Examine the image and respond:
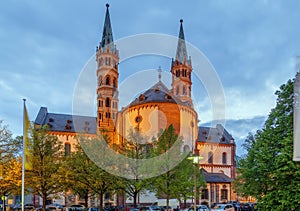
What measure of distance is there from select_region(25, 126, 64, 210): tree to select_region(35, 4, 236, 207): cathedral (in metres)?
24.0

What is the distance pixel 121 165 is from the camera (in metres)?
32.8

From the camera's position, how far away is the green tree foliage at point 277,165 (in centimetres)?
2036

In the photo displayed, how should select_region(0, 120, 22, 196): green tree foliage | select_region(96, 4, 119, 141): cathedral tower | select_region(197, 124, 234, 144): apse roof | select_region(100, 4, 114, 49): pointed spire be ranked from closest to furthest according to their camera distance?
select_region(0, 120, 22, 196): green tree foliage
select_region(96, 4, 119, 141): cathedral tower
select_region(197, 124, 234, 144): apse roof
select_region(100, 4, 114, 49): pointed spire

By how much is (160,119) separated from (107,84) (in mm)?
21349

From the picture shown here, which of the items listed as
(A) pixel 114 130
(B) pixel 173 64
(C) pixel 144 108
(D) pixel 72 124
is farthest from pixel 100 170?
(B) pixel 173 64

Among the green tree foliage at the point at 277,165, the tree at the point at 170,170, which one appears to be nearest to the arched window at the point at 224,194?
the tree at the point at 170,170

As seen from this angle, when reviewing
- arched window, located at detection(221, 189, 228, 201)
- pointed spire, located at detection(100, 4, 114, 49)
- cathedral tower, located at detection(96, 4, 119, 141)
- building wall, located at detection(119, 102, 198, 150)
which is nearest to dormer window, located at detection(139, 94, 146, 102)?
building wall, located at detection(119, 102, 198, 150)

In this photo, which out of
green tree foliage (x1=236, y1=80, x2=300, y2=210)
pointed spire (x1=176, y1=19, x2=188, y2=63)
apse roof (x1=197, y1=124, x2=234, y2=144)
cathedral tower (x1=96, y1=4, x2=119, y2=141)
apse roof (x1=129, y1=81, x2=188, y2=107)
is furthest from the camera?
pointed spire (x1=176, y1=19, x2=188, y2=63)

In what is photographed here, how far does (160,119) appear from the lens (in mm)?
58219

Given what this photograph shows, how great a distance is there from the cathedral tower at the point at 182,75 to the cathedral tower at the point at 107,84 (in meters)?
13.7

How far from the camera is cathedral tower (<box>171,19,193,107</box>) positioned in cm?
8078

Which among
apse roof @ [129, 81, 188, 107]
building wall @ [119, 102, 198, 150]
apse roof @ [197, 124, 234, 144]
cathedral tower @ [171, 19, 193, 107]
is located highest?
cathedral tower @ [171, 19, 193, 107]

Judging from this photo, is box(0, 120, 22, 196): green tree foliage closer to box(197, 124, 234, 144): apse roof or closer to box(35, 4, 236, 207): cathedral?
box(35, 4, 236, 207): cathedral

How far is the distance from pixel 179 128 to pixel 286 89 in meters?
36.0
